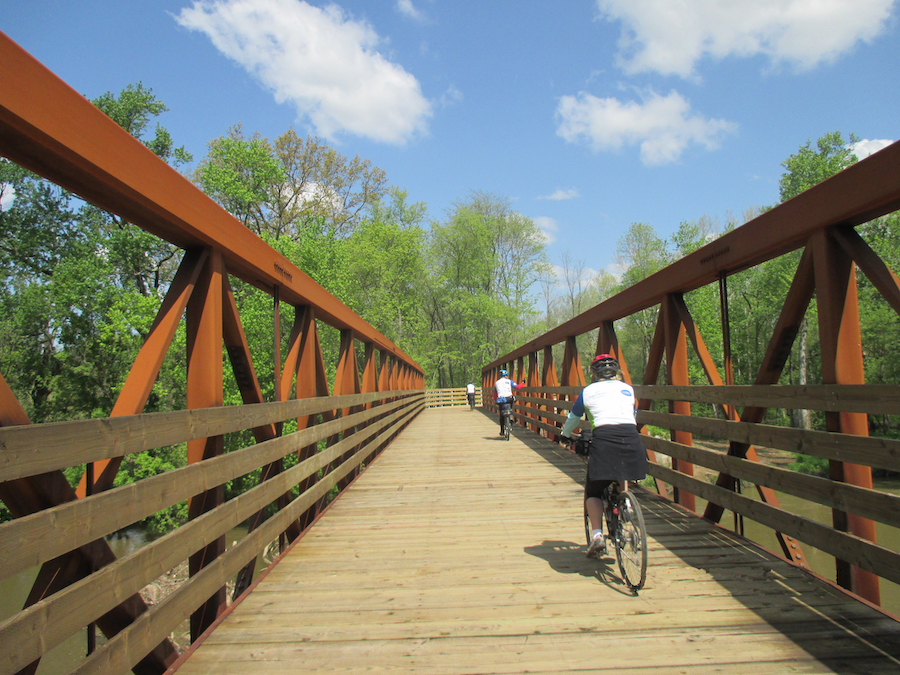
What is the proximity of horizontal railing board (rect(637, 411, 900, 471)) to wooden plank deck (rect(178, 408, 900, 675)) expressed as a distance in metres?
0.78

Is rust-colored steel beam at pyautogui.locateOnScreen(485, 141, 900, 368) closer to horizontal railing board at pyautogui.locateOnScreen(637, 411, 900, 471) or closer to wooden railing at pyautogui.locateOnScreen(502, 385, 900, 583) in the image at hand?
wooden railing at pyautogui.locateOnScreen(502, 385, 900, 583)

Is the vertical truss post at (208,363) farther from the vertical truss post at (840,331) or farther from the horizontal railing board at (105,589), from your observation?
the vertical truss post at (840,331)

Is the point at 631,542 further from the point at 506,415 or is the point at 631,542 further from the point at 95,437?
the point at 506,415

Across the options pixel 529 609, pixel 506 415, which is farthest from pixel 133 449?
pixel 506 415

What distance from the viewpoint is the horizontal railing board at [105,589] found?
153 centimetres

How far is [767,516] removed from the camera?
137 inches

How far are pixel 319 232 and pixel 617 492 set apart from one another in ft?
76.6

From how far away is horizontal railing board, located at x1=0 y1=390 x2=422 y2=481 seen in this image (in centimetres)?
158

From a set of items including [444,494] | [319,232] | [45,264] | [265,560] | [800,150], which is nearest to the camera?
[444,494]

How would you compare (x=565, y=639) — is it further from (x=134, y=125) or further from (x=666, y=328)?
(x=134, y=125)

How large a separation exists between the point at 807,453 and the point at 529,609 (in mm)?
1727

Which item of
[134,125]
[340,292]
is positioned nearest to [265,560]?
[340,292]

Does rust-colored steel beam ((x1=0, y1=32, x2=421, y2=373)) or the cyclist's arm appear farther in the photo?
the cyclist's arm

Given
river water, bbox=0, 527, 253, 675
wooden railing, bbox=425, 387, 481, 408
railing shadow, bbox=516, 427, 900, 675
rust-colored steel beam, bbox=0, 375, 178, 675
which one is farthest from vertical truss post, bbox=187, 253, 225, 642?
wooden railing, bbox=425, 387, 481, 408
